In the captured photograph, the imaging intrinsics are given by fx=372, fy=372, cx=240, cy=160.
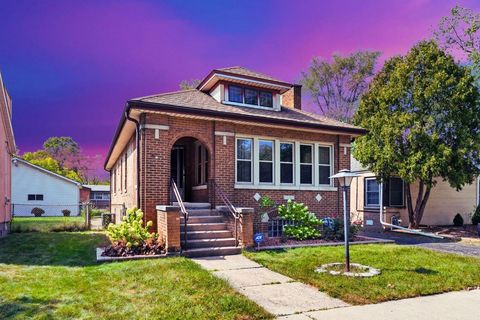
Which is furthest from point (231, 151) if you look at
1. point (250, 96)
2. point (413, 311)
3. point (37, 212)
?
point (37, 212)

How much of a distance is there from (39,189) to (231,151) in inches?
1193

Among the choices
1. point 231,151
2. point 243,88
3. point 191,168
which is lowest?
point 191,168

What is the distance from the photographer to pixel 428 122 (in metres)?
14.7

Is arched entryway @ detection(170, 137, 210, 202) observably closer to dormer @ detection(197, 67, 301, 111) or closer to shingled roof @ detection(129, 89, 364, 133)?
shingled roof @ detection(129, 89, 364, 133)

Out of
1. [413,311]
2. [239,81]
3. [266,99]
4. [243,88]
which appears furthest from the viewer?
[266,99]

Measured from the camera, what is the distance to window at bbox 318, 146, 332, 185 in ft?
42.9

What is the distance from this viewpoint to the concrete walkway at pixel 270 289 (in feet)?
17.2

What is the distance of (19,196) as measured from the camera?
112 ft

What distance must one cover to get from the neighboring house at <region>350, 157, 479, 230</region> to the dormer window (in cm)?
685

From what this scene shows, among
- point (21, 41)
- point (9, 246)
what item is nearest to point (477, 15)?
point (9, 246)

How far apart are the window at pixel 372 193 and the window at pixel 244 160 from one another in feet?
27.1

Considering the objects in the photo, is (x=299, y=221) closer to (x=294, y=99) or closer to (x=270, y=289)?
(x=270, y=289)

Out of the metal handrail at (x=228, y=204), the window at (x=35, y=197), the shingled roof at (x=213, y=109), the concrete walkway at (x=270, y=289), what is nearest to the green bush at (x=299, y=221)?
the metal handrail at (x=228, y=204)

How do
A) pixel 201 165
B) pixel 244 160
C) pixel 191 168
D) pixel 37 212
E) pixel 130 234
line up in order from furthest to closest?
pixel 37 212 → pixel 191 168 → pixel 201 165 → pixel 244 160 → pixel 130 234
